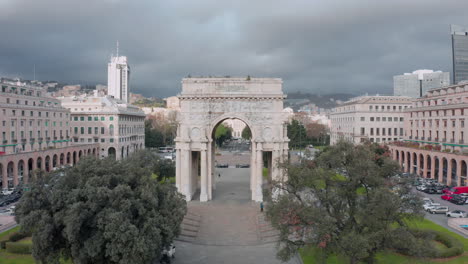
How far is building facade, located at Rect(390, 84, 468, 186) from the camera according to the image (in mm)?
49656

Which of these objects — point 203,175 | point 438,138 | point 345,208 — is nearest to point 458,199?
point 438,138

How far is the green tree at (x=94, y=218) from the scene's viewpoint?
1712 centimetres

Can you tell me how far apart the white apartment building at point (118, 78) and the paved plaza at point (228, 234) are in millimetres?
135069

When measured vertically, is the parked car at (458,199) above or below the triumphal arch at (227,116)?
below

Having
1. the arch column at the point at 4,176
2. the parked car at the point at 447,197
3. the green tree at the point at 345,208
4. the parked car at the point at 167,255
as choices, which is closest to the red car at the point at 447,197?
the parked car at the point at 447,197

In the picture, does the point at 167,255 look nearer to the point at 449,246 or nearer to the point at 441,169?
the point at 449,246

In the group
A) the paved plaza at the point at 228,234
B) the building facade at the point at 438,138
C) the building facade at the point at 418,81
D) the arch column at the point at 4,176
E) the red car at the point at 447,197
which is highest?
the building facade at the point at 418,81

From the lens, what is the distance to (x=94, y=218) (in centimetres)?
1788

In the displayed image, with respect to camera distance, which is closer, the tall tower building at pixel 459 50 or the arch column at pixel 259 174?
the arch column at pixel 259 174

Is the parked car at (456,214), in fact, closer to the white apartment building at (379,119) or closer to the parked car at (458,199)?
the parked car at (458,199)

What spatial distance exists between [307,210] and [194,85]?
23864 millimetres

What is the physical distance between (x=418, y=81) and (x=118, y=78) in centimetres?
13444

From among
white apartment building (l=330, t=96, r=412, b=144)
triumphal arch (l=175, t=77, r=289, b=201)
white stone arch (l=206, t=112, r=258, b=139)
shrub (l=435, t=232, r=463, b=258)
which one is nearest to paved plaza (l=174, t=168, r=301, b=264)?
triumphal arch (l=175, t=77, r=289, b=201)

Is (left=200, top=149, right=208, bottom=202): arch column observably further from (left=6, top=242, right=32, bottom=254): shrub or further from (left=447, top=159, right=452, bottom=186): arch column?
(left=447, top=159, right=452, bottom=186): arch column
